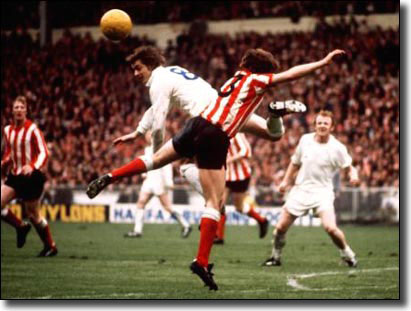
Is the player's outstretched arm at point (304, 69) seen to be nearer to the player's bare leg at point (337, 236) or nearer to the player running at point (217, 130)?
the player running at point (217, 130)

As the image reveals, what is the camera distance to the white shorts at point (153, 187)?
15.1 metres

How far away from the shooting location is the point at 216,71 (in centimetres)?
2419

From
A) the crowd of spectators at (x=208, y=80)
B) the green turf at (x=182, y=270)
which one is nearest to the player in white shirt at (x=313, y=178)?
Result: the green turf at (x=182, y=270)

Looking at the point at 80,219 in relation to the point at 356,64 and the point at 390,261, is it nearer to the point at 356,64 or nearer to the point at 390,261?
the point at 356,64

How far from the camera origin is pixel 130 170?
728 cm

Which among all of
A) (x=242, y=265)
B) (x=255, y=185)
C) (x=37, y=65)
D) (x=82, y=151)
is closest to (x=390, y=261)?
(x=242, y=265)

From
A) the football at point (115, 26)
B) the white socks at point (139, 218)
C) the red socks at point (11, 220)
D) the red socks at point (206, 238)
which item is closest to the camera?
the red socks at point (206, 238)

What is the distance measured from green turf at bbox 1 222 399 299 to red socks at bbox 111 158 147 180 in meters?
1.20

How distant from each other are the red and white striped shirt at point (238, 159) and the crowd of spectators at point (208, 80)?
5.30m

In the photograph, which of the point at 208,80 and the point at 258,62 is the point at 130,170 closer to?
the point at 258,62

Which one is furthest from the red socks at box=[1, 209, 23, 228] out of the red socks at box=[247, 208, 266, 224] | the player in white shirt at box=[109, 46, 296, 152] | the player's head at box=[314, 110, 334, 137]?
the player in white shirt at box=[109, 46, 296, 152]

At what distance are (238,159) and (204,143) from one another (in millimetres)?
6509

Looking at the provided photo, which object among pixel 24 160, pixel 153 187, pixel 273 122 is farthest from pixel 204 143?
pixel 153 187

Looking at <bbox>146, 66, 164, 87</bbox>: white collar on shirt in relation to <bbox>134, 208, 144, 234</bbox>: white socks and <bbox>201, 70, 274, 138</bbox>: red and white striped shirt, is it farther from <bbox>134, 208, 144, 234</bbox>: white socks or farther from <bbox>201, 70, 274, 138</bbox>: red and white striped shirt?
<bbox>134, 208, 144, 234</bbox>: white socks
